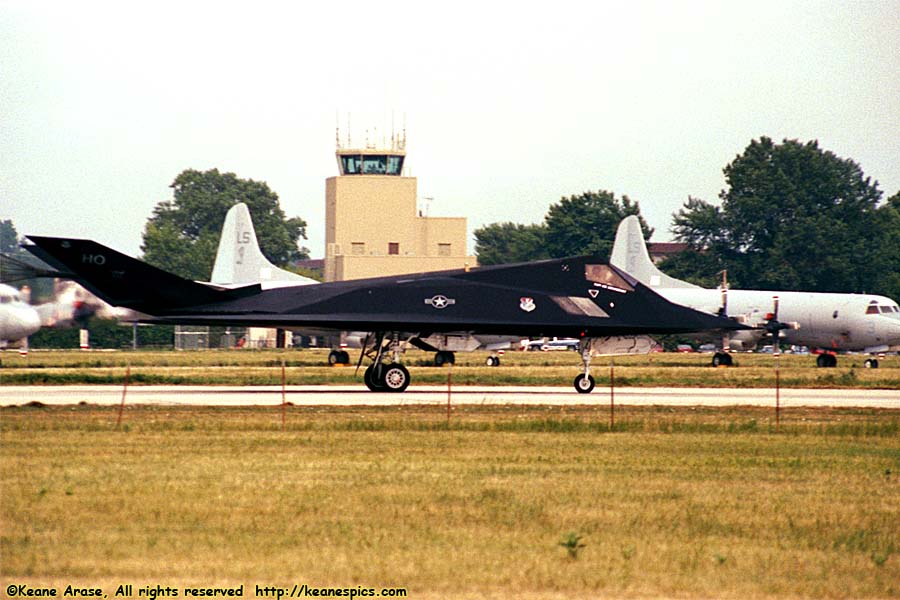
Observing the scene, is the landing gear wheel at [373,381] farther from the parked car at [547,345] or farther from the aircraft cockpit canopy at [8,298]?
the parked car at [547,345]

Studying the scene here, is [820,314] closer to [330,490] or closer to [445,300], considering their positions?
[445,300]

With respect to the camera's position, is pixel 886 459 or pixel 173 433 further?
pixel 173 433

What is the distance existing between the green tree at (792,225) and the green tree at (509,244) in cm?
1450

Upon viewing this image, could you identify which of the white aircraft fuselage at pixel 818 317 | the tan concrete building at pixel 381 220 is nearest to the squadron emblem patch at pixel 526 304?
the white aircraft fuselage at pixel 818 317

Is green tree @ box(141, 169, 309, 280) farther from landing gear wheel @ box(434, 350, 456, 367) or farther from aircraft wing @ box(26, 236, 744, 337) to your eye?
aircraft wing @ box(26, 236, 744, 337)

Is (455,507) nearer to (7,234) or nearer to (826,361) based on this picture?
(7,234)

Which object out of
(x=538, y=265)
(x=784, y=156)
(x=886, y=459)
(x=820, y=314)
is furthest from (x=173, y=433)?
(x=784, y=156)

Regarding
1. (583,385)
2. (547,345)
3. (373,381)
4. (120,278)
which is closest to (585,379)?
(583,385)

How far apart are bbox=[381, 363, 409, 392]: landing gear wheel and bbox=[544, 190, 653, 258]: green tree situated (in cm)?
8823

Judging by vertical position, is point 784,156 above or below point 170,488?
above

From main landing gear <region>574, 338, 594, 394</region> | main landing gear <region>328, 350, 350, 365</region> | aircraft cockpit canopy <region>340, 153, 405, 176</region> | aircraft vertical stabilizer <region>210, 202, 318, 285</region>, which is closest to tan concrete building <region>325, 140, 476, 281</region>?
aircraft cockpit canopy <region>340, 153, 405, 176</region>

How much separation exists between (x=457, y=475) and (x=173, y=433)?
6.47m

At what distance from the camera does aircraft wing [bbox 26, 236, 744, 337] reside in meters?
31.3

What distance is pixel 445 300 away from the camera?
32.6 metres
